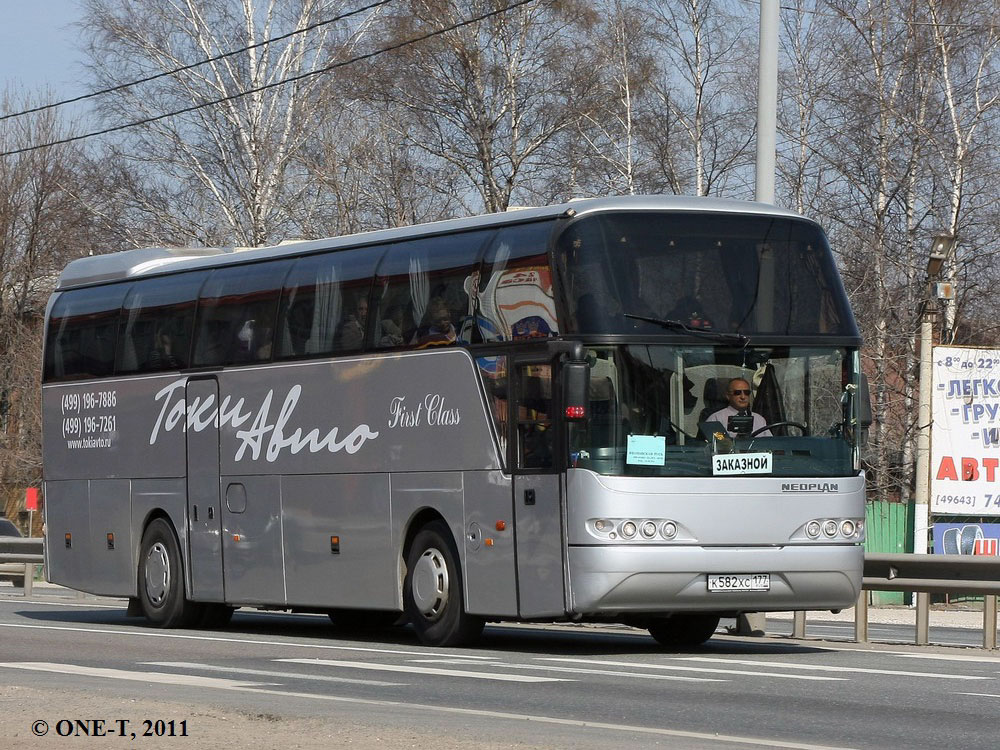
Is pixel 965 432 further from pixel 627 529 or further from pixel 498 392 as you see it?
pixel 627 529

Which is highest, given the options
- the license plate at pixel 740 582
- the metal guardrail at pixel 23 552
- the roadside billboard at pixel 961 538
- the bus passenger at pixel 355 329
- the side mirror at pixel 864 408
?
the bus passenger at pixel 355 329

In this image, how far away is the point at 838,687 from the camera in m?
12.6

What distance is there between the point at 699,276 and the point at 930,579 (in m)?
4.28

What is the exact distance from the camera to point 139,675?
44.2ft

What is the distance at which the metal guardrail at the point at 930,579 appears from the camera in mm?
17469

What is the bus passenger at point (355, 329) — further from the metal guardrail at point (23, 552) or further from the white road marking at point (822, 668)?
the metal guardrail at point (23, 552)

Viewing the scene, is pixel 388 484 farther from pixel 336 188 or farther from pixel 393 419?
pixel 336 188

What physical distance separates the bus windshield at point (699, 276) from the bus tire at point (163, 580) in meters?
6.88

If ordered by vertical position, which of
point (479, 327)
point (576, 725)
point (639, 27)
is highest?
point (639, 27)

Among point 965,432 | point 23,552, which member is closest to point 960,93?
point 965,432

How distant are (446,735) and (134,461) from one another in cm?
1173

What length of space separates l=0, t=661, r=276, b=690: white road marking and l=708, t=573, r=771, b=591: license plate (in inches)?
151

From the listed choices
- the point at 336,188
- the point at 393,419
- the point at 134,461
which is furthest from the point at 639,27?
the point at 393,419

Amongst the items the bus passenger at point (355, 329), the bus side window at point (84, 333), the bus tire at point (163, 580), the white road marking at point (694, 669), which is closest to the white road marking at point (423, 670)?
the white road marking at point (694, 669)
